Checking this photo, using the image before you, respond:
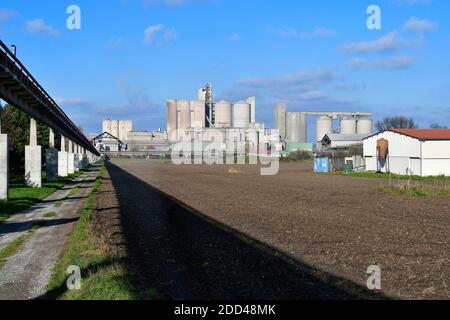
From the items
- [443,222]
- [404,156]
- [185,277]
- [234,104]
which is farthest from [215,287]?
[234,104]

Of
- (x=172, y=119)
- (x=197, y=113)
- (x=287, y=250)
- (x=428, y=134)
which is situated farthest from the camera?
(x=172, y=119)

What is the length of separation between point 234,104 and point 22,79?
134646 mm

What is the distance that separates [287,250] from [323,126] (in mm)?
144957

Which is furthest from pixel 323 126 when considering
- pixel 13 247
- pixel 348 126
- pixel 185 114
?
pixel 13 247

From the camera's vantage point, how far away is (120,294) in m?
8.00

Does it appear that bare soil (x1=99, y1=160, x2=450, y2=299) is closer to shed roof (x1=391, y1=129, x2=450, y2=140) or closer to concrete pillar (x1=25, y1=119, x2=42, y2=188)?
concrete pillar (x1=25, y1=119, x2=42, y2=188)

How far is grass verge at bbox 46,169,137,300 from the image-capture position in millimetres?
8125

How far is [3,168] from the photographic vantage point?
85.8 feet

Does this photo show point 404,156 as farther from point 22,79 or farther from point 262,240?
point 262,240

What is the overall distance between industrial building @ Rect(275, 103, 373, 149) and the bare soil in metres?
122

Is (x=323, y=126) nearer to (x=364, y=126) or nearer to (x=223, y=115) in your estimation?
(x=364, y=126)

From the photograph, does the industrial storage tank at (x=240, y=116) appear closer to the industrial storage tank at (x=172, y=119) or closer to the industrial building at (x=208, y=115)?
the industrial building at (x=208, y=115)

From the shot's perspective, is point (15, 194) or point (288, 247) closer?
point (288, 247)

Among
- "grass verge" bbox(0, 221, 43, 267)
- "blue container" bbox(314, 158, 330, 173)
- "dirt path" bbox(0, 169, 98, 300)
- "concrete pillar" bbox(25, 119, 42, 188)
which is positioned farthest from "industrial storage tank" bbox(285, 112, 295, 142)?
"grass verge" bbox(0, 221, 43, 267)
